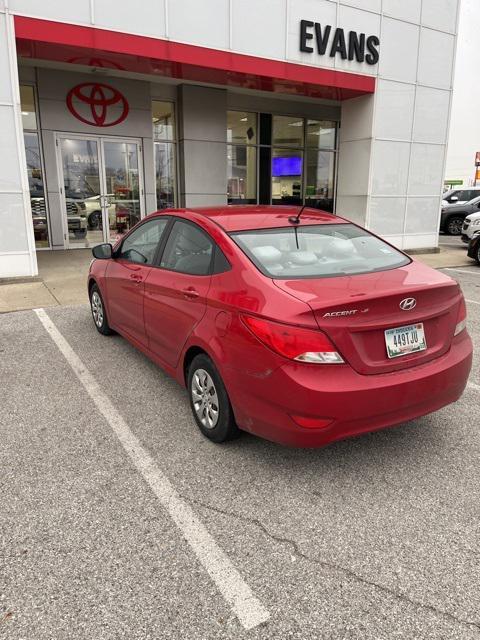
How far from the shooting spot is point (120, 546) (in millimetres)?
2463

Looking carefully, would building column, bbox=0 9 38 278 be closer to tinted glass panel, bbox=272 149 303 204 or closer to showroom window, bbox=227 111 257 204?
showroom window, bbox=227 111 257 204

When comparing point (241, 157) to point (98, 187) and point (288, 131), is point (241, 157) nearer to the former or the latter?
point (288, 131)

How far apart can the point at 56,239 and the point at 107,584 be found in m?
11.4

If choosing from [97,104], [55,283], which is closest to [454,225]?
[97,104]

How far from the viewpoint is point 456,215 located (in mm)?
19469

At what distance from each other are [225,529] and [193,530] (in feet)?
0.53

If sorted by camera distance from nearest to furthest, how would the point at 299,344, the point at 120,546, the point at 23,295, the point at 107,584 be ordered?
the point at 107,584
the point at 120,546
the point at 299,344
the point at 23,295

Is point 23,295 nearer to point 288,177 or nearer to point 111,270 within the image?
point 111,270

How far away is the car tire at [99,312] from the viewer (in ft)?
18.3

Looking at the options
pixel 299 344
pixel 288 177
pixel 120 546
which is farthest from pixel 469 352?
pixel 288 177

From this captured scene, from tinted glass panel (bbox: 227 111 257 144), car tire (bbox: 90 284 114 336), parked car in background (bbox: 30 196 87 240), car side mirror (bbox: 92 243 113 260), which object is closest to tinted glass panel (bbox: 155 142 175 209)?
tinted glass panel (bbox: 227 111 257 144)

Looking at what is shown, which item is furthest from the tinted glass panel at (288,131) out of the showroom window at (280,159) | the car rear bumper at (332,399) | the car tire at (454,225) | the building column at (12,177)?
the car rear bumper at (332,399)

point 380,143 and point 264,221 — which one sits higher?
point 380,143

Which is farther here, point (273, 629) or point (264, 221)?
point (264, 221)
